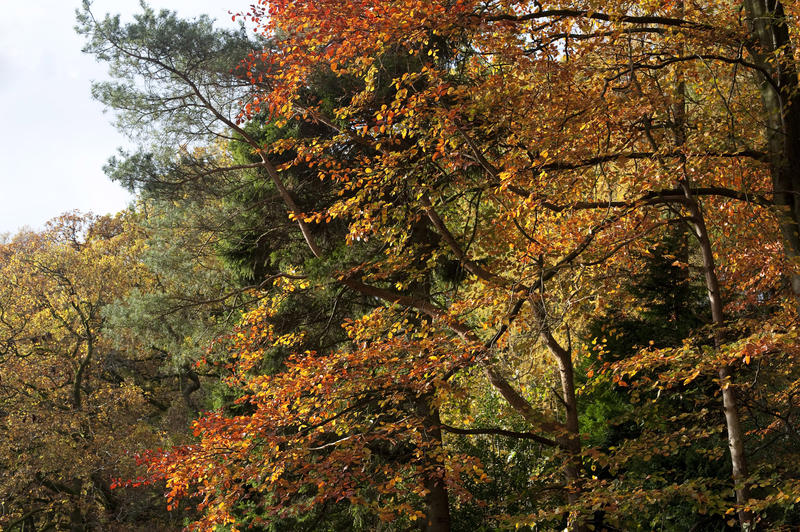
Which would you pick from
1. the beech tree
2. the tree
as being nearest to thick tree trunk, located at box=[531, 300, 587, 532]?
the beech tree

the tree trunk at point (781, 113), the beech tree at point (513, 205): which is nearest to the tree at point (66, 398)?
the beech tree at point (513, 205)

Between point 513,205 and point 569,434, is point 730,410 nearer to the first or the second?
point 569,434

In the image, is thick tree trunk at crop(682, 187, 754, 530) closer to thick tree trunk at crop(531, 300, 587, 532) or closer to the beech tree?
the beech tree

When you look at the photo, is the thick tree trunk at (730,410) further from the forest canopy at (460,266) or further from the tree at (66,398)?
the tree at (66,398)

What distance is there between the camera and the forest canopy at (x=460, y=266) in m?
5.45

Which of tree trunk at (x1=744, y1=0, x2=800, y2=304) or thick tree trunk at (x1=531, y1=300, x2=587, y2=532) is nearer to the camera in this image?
tree trunk at (x1=744, y1=0, x2=800, y2=304)

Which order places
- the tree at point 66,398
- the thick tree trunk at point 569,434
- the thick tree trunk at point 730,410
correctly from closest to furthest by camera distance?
the thick tree trunk at point 730,410
the thick tree trunk at point 569,434
the tree at point 66,398

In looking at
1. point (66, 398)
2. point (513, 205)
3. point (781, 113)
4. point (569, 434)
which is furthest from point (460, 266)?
point (66, 398)

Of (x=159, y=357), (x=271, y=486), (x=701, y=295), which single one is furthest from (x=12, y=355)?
(x=701, y=295)

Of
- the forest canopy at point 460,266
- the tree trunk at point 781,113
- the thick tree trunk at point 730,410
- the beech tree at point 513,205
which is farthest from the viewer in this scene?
the thick tree trunk at point 730,410

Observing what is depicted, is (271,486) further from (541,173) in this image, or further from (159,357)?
(159,357)

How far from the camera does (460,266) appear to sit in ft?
27.5

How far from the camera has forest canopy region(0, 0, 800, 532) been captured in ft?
17.9

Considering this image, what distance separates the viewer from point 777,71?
495 centimetres
